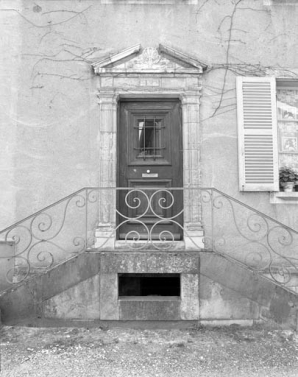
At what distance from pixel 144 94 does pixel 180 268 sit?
247 cm

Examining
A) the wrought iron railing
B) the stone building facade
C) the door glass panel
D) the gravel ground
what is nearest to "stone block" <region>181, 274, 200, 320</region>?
the gravel ground

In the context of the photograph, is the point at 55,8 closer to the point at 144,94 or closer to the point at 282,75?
the point at 144,94

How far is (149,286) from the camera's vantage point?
4.85m

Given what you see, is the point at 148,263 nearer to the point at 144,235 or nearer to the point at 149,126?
the point at 144,235

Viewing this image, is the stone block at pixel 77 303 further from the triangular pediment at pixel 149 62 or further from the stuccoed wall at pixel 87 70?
the triangular pediment at pixel 149 62

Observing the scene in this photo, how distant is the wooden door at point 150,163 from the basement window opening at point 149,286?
0.58 m

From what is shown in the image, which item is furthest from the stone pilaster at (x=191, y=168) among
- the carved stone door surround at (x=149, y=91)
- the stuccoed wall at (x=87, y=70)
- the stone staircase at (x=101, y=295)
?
the stone staircase at (x=101, y=295)

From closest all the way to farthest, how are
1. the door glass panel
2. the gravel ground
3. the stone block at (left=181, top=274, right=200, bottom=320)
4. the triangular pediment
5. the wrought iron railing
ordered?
the gravel ground → the stone block at (left=181, top=274, right=200, bottom=320) → the wrought iron railing → the triangular pediment → the door glass panel

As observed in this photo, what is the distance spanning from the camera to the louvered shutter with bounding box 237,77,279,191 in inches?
188

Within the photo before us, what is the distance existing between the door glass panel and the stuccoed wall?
0.63 meters

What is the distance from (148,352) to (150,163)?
2507 mm

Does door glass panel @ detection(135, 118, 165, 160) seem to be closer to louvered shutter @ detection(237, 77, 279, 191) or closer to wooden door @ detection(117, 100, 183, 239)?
wooden door @ detection(117, 100, 183, 239)

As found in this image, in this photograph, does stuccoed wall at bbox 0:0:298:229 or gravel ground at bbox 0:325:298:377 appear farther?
stuccoed wall at bbox 0:0:298:229

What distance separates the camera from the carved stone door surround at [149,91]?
4.76 meters
